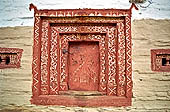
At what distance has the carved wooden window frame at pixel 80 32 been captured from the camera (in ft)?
10.4

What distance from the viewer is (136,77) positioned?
10.4ft

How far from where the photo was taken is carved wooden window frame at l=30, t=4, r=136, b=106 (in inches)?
124

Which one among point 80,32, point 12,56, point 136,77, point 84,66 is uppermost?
point 80,32

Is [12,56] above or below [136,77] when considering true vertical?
above

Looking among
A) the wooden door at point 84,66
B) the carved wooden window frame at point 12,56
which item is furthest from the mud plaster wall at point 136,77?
the wooden door at point 84,66

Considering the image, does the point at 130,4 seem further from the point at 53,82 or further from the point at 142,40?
the point at 53,82

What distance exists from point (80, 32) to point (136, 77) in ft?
3.42

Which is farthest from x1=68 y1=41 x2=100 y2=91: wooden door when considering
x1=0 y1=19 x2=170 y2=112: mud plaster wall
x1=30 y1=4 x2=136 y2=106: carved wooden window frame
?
x1=0 y1=19 x2=170 y2=112: mud plaster wall

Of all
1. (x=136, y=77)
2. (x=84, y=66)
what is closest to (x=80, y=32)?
(x=84, y=66)

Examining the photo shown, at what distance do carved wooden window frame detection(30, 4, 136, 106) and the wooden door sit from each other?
0.65 ft

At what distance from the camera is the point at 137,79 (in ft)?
10.3

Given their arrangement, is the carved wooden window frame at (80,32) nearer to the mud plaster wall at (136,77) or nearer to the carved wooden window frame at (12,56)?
the mud plaster wall at (136,77)

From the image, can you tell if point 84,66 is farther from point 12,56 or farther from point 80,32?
point 12,56

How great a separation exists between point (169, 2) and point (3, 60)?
262 cm
